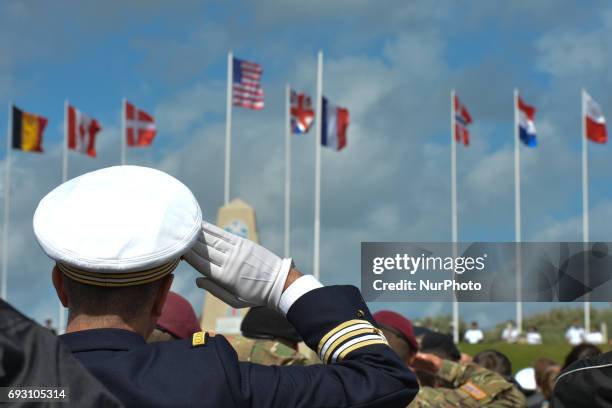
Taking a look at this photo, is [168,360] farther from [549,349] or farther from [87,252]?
[549,349]

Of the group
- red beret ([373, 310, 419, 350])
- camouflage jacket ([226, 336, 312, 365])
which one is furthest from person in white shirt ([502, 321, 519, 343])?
camouflage jacket ([226, 336, 312, 365])

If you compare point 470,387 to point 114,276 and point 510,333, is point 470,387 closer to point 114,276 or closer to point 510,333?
point 114,276

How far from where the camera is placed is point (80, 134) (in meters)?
32.4

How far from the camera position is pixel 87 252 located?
1847 mm

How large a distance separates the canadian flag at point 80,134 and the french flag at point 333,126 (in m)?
8.79

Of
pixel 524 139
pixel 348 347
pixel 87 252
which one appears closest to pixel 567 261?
pixel 348 347

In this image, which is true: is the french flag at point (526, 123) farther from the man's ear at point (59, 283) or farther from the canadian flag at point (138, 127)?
the man's ear at point (59, 283)

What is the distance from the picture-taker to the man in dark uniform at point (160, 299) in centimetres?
183

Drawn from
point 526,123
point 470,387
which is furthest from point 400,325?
point 526,123

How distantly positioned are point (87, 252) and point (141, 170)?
212mm

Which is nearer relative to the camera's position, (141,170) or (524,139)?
(141,170)

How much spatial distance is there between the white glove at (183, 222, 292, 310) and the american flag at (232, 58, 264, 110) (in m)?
27.4

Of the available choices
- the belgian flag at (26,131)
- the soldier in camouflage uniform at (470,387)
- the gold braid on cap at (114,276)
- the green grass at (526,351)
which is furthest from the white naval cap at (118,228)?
the belgian flag at (26,131)

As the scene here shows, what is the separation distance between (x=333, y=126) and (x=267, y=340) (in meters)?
25.1
